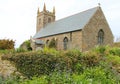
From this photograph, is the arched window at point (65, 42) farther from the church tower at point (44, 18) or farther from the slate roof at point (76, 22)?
the church tower at point (44, 18)

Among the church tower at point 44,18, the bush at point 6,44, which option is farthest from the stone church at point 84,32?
the bush at point 6,44

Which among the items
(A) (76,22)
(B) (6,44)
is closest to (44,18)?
(A) (76,22)

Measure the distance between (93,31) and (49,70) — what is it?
23865mm

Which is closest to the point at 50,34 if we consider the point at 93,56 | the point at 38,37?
the point at 38,37

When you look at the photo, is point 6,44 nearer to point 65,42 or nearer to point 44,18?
point 65,42

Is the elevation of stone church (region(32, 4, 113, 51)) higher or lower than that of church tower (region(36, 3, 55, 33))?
lower

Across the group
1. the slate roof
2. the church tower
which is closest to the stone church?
the slate roof

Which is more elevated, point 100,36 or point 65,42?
point 100,36

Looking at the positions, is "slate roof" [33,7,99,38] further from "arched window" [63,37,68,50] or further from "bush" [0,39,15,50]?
"bush" [0,39,15,50]

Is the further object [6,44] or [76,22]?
[76,22]

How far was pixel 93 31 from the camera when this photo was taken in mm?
33562

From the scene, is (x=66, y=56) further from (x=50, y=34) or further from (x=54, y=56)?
(x=50, y=34)

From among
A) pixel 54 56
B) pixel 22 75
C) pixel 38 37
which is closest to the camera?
pixel 22 75

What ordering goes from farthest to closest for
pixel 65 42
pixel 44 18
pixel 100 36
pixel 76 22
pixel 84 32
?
pixel 44 18 < pixel 65 42 < pixel 76 22 < pixel 100 36 < pixel 84 32
